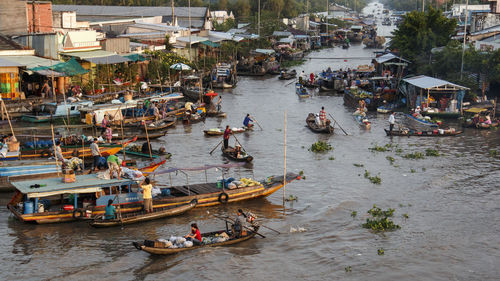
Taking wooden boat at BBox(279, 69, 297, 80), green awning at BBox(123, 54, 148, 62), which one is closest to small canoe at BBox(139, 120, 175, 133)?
green awning at BBox(123, 54, 148, 62)

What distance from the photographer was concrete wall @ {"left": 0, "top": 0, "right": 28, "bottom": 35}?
33.2 m

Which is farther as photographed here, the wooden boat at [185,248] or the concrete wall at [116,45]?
the concrete wall at [116,45]

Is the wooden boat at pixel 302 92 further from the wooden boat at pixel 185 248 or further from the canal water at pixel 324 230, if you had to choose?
the wooden boat at pixel 185 248

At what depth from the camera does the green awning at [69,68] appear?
2804 centimetres

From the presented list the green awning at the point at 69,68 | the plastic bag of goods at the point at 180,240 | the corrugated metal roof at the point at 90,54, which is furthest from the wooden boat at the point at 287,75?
the plastic bag of goods at the point at 180,240

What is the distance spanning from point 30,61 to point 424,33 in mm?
24796

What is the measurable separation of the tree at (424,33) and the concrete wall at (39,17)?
22.8m

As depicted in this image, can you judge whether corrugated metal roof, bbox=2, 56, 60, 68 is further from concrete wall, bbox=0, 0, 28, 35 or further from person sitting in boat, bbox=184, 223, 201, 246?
person sitting in boat, bbox=184, 223, 201, 246

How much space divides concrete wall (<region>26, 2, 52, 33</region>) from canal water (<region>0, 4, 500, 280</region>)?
14.4 meters

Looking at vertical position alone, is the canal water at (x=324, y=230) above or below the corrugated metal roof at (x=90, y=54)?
below

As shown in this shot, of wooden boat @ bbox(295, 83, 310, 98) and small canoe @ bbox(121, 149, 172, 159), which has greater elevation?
wooden boat @ bbox(295, 83, 310, 98)

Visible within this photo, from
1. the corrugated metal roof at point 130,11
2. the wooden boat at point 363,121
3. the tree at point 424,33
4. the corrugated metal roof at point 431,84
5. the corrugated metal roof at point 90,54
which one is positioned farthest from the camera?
the corrugated metal roof at point 130,11

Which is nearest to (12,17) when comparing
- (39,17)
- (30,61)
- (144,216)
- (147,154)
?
(39,17)

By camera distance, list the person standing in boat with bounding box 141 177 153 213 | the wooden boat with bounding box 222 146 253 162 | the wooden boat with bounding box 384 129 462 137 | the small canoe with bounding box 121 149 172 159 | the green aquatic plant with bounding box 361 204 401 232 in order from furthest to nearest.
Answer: the wooden boat with bounding box 384 129 462 137 → the wooden boat with bounding box 222 146 253 162 → the small canoe with bounding box 121 149 172 159 → the green aquatic plant with bounding box 361 204 401 232 → the person standing in boat with bounding box 141 177 153 213
